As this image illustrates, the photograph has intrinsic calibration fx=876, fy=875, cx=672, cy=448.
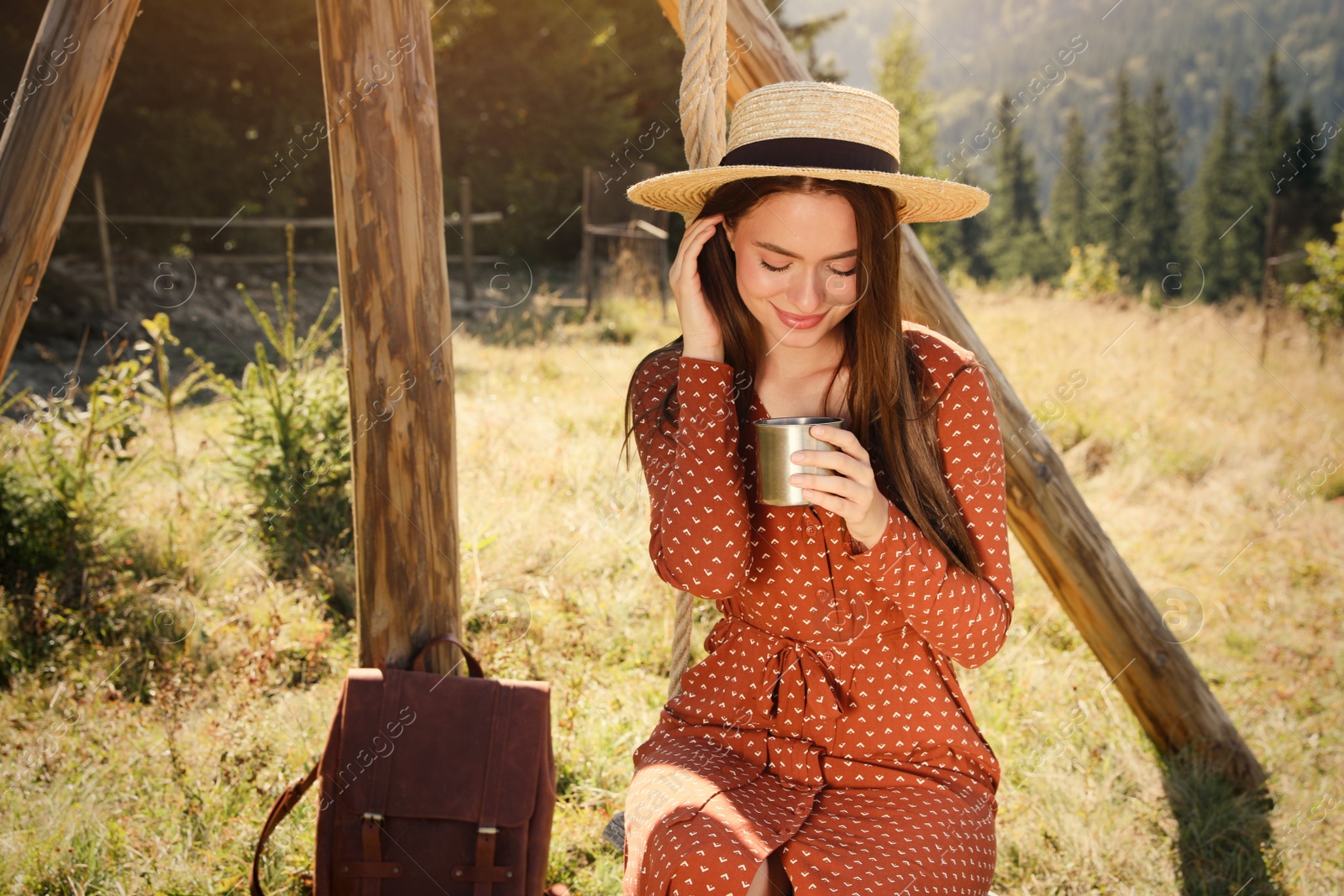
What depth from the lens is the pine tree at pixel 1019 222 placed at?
55.2 meters

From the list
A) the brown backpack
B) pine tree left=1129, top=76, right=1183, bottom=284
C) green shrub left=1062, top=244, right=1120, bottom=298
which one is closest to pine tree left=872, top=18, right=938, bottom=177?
green shrub left=1062, top=244, right=1120, bottom=298

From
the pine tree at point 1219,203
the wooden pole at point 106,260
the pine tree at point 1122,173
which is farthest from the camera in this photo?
the pine tree at point 1122,173

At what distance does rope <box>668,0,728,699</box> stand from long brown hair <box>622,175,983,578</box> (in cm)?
12

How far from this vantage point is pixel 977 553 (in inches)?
78.4

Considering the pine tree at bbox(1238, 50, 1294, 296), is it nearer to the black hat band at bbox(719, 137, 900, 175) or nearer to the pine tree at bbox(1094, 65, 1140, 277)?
the pine tree at bbox(1094, 65, 1140, 277)

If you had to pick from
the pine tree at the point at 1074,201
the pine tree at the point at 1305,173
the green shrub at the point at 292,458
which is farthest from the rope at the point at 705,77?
the pine tree at the point at 1074,201

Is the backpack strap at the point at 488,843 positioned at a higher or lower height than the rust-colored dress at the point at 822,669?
lower

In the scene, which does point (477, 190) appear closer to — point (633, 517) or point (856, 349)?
point (633, 517)

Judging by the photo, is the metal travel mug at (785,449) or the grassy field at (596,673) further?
the grassy field at (596,673)

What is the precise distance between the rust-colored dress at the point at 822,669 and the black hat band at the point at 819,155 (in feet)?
1.49

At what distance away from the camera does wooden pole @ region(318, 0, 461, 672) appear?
2162 mm

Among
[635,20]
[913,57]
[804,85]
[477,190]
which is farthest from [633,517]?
[913,57]

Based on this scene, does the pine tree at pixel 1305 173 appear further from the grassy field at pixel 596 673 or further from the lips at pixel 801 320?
the lips at pixel 801 320

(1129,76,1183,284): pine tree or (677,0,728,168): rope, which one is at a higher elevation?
(1129,76,1183,284): pine tree
